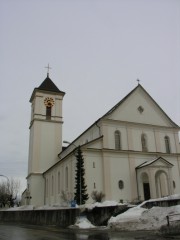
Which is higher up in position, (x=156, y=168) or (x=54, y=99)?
(x=54, y=99)

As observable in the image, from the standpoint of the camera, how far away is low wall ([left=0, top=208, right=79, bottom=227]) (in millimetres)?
20966

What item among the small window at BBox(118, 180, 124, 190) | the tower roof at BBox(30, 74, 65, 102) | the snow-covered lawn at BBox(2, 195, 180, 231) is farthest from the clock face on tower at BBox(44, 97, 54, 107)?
the snow-covered lawn at BBox(2, 195, 180, 231)

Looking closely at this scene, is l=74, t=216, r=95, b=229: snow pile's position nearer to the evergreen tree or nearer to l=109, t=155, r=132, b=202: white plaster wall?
the evergreen tree

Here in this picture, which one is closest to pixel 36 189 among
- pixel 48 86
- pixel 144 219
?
pixel 48 86

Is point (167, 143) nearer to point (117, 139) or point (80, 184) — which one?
point (117, 139)

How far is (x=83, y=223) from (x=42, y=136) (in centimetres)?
3169

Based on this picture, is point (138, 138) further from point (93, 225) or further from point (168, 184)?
point (93, 225)

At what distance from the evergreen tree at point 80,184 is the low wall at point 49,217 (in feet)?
14.2

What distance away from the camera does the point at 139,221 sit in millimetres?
15859

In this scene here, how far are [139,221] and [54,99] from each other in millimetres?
Result: 40100

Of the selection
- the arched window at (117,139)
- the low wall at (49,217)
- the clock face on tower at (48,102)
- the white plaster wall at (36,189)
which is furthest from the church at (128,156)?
the clock face on tower at (48,102)

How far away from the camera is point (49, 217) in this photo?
24047 mm

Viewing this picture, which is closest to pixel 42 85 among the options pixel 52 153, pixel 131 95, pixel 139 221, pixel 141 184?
pixel 52 153

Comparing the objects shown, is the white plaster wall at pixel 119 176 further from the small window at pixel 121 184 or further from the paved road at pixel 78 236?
the paved road at pixel 78 236
